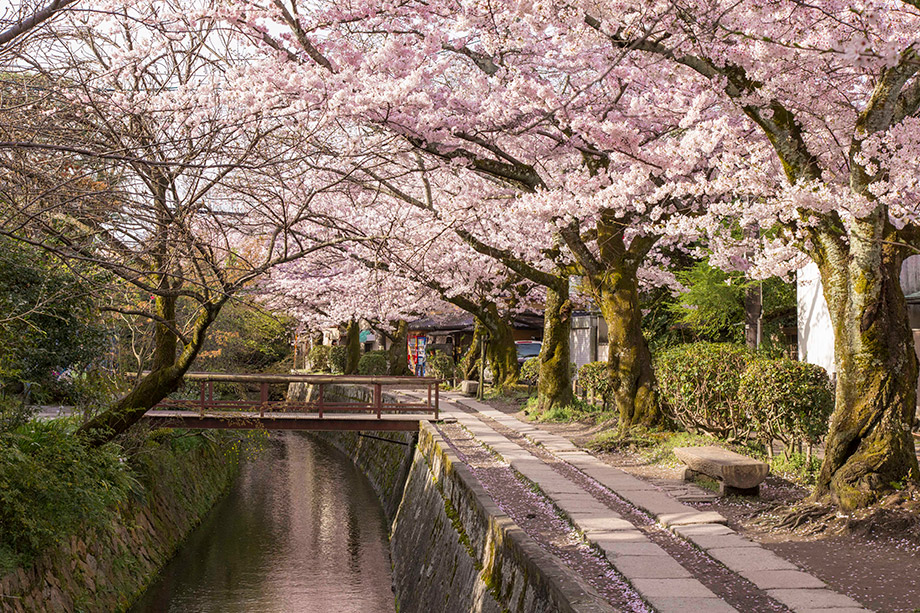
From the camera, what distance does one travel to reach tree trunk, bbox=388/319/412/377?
110ft

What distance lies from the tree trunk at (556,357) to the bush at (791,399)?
8.41m

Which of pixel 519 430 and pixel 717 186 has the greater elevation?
pixel 717 186

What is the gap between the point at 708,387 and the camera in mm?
11883

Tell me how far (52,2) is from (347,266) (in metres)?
25.4

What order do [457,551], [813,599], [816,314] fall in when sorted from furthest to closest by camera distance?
[816,314] < [457,551] < [813,599]

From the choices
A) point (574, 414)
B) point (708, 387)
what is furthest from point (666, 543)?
point (574, 414)

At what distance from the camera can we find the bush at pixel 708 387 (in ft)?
38.0

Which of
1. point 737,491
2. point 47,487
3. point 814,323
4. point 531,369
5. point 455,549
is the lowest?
point 455,549

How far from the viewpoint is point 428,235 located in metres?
18.6

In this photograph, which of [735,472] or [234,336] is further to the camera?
[234,336]

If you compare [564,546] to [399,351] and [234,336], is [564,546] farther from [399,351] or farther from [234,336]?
[399,351]

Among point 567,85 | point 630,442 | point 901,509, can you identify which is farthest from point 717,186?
point 567,85

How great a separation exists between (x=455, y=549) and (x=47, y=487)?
473 cm

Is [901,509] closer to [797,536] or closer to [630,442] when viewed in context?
[797,536]
